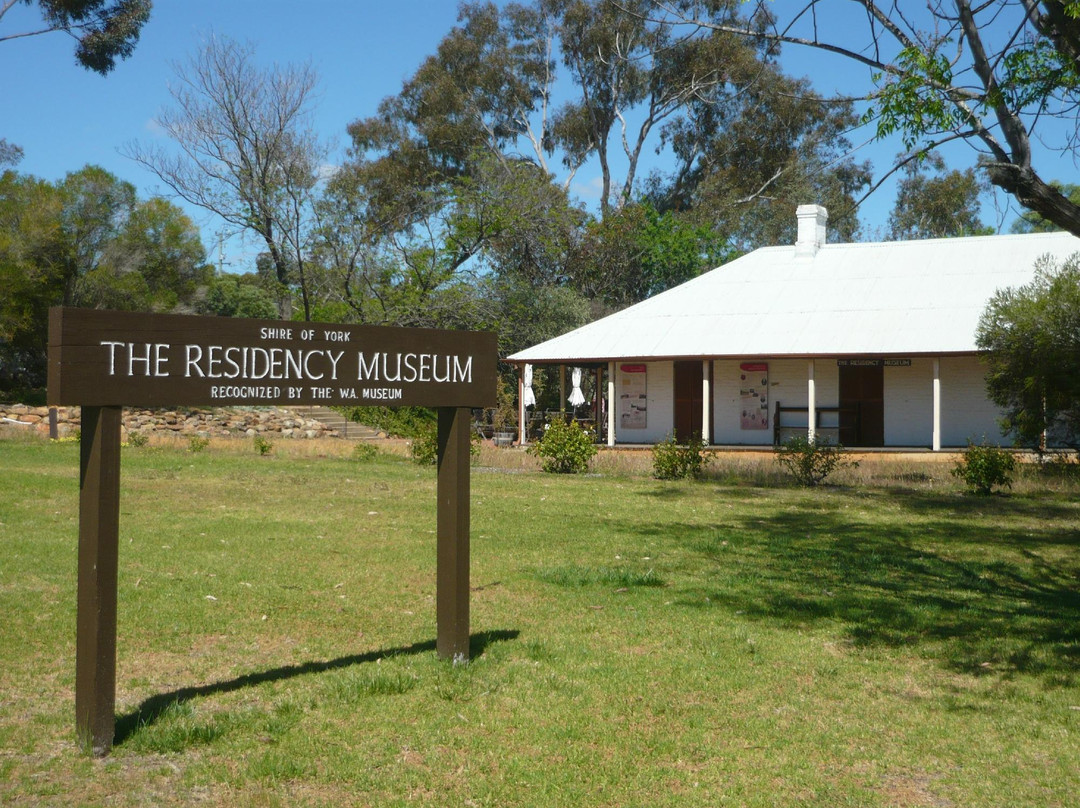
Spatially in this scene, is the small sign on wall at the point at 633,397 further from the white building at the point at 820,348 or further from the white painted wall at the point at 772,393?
the white painted wall at the point at 772,393

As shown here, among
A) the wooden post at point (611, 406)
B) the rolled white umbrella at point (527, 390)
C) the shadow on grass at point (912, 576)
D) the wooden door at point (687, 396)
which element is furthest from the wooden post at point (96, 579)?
the wooden door at point (687, 396)

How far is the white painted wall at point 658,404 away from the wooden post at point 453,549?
22.8 metres

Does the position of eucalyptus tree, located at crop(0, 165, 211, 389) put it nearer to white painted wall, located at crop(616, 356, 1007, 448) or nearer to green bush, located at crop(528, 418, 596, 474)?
white painted wall, located at crop(616, 356, 1007, 448)

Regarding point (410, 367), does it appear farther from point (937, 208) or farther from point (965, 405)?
point (937, 208)

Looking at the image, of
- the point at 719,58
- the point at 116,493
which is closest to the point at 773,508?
the point at 116,493

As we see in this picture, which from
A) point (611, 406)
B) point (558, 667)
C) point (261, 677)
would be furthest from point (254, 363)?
point (611, 406)

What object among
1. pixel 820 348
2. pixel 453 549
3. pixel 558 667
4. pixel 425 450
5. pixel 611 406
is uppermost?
pixel 820 348

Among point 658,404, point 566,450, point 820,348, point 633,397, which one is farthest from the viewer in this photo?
point 633,397

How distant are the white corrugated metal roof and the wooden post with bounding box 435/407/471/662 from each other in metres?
19.6

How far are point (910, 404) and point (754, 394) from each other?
3.81m

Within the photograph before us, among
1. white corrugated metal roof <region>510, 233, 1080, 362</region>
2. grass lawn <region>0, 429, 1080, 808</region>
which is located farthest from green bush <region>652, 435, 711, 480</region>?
white corrugated metal roof <region>510, 233, 1080, 362</region>

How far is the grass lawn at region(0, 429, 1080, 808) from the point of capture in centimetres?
436

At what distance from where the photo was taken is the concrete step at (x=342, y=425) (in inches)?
1309

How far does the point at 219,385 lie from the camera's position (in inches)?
193
